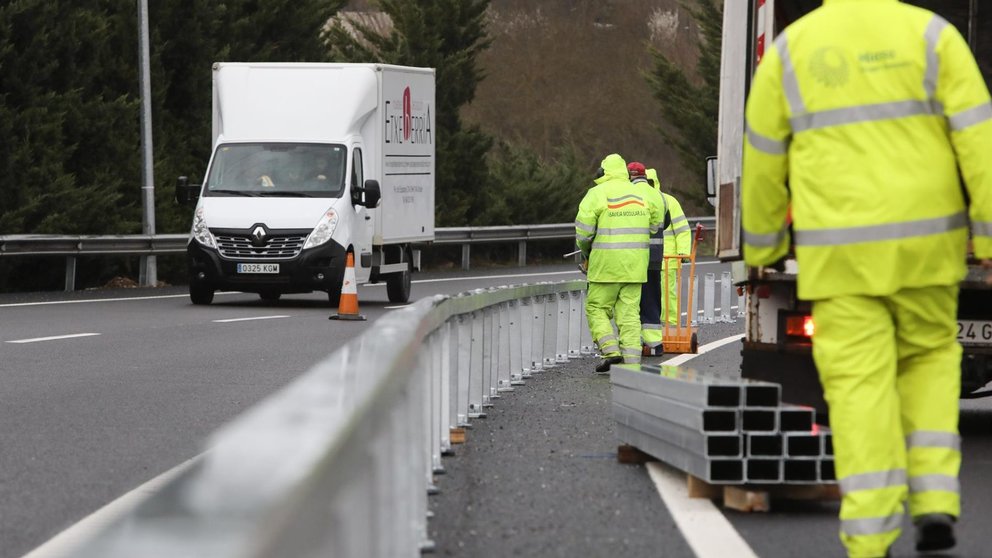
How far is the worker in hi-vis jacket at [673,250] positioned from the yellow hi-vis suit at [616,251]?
3.32 meters

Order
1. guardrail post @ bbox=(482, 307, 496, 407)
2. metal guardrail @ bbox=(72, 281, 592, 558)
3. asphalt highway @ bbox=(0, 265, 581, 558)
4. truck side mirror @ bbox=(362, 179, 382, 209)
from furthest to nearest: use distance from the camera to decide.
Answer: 1. truck side mirror @ bbox=(362, 179, 382, 209)
2. guardrail post @ bbox=(482, 307, 496, 407)
3. asphalt highway @ bbox=(0, 265, 581, 558)
4. metal guardrail @ bbox=(72, 281, 592, 558)

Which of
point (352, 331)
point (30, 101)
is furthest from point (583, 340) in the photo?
point (30, 101)

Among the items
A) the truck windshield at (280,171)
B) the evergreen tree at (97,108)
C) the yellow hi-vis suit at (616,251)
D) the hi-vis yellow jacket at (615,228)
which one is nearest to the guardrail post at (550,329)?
the yellow hi-vis suit at (616,251)

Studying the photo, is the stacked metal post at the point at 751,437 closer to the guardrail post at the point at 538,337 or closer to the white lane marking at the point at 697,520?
the white lane marking at the point at 697,520

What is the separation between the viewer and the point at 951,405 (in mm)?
6082

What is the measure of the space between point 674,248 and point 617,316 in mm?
4586

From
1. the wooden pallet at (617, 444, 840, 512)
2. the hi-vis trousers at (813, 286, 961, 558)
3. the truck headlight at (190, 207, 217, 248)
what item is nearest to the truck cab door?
the truck headlight at (190, 207, 217, 248)

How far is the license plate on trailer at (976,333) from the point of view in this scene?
9625 millimetres

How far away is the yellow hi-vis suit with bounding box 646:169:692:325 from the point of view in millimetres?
18625

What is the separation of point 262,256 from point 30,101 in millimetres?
4650

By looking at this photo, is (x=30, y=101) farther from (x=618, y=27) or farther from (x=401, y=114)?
(x=618, y=27)

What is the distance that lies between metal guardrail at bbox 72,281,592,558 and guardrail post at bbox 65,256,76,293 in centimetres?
Result: 1881

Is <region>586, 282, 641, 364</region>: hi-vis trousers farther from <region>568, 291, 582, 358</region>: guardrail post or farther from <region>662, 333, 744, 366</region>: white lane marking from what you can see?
<region>568, 291, 582, 358</region>: guardrail post

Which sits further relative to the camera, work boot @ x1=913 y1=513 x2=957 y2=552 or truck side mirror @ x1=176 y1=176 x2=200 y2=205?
truck side mirror @ x1=176 y1=176 x2=200 y2=205
